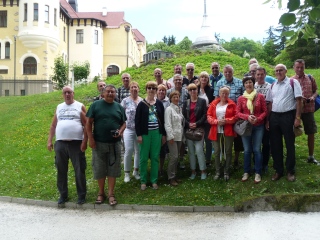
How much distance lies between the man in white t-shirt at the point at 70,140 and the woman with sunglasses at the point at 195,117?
83.8 inches

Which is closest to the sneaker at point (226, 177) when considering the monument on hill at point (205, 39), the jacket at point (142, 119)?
the jacket at point (142, 119)

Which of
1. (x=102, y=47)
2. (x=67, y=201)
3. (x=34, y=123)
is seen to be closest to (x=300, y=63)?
(x=67, y=201)

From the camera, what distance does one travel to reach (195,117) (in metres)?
8.55

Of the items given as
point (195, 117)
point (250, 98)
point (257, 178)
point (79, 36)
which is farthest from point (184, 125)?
point (79, 36)

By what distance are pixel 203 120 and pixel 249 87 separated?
114cm

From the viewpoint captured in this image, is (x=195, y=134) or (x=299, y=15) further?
(x=195, y=134)

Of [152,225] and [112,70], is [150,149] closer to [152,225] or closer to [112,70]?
[152,225]

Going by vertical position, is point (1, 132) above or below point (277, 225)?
above

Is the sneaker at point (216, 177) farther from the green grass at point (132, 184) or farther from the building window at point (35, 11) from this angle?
the building window at point (35, 11)

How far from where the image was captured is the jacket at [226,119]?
26.6 feet

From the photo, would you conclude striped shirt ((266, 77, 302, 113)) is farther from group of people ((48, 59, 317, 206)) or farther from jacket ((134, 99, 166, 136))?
jacket ((134, 99, 166, 136))

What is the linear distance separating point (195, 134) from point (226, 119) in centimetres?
73

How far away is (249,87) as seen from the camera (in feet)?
26.2

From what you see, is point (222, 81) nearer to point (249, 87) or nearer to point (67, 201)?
point (249, 87)
